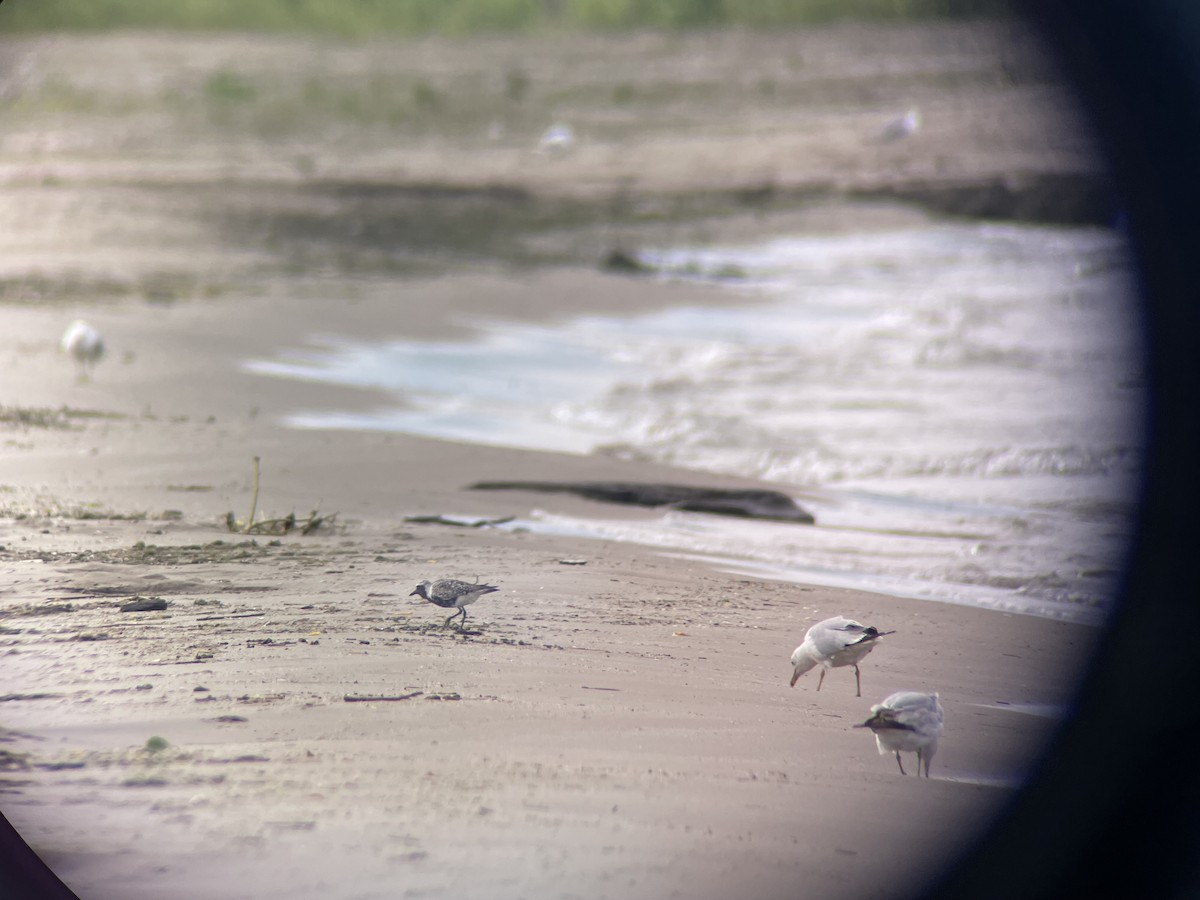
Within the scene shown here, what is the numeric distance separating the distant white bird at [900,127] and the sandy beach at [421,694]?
12.8m

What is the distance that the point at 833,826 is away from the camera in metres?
2.02

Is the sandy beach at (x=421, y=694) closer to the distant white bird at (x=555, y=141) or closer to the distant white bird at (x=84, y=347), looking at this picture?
the distant white bird at (x=84, y=347)

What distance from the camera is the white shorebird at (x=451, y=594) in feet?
9.57

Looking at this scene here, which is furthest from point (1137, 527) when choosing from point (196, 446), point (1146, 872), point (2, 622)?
point (196, 446)

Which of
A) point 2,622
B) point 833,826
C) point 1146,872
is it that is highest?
point 2,622

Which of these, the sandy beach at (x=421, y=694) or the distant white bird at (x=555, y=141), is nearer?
the sandy beach at (x=421, y=694)

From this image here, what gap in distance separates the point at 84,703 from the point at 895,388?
6003mm

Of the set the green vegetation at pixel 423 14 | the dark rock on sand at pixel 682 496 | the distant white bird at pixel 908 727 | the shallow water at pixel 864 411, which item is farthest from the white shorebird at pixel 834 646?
the green vegetation at pixel 423 14

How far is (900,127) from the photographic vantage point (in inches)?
663

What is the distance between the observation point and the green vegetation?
38.3ft

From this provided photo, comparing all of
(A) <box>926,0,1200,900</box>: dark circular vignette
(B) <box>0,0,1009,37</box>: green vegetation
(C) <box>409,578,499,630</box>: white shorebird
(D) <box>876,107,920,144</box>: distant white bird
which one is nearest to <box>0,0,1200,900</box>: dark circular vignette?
(A) <box>926,0,1200,900</box>: dark circular vignette

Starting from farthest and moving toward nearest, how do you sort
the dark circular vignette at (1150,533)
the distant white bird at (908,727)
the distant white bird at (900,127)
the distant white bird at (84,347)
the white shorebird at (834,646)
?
the distant white bird at (900,127)
the distant white bird at (84,347)
the white shorebird at (834,646)
the distant white bird at (908,727)
the dark circular vignette at (1150,533)

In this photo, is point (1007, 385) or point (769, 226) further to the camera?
point (769, 226)

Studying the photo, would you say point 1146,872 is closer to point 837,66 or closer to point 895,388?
point 895,388
